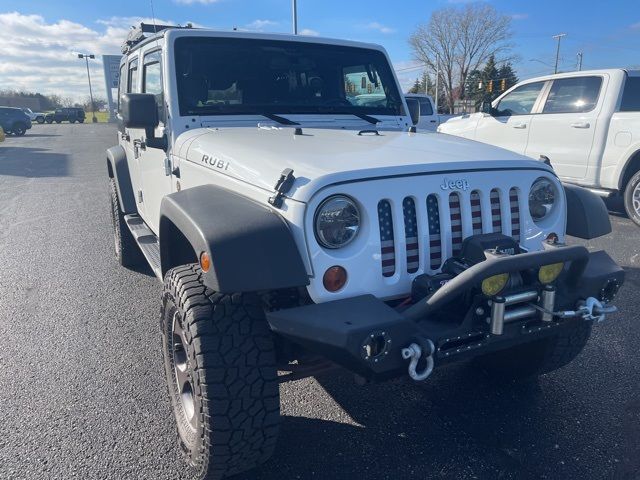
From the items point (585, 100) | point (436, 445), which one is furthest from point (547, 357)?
point (585, 100)

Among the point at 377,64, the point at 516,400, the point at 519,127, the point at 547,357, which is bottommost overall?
the point at 516,400

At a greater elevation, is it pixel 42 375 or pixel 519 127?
pixel 519 127

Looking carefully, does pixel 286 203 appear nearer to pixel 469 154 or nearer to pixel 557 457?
pixel 469 154

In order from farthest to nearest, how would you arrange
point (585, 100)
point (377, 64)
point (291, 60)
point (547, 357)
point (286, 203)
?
point (585, 100), point (377, 64), point (291, 60), point (547, 357), point (286, 203)

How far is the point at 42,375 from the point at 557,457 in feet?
10.2

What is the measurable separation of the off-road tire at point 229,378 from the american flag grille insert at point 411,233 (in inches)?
27.7

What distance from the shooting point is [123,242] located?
17.4ft

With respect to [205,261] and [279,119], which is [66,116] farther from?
[205,261]

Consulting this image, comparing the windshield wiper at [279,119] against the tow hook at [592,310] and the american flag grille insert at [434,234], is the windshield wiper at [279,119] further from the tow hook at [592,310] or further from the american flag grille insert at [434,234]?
the tow hook at [592,310]

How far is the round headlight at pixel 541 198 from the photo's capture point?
2627 millimetres

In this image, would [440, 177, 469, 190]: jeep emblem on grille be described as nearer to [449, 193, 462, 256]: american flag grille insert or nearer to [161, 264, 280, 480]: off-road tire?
[449, 193, 462, 256]: american flag grille insert

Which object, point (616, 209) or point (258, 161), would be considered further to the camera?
point (616, 209)

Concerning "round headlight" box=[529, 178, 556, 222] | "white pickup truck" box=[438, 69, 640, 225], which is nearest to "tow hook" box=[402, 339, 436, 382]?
"round headlight" box=[529, 178, 556, 222]

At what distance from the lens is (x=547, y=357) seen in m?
3.03
